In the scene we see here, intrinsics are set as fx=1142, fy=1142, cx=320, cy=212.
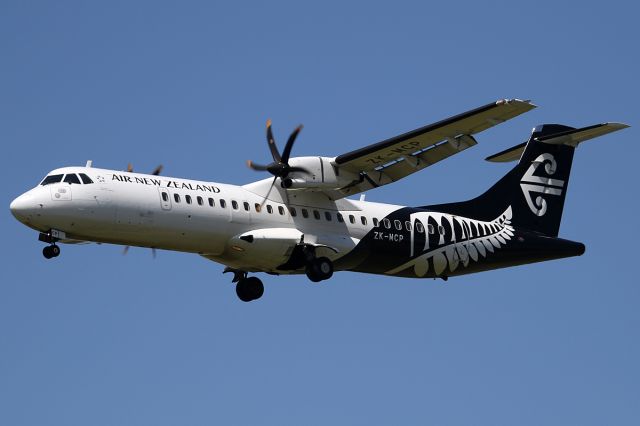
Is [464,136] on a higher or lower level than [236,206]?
higher

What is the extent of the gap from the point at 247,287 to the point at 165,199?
3.80 m

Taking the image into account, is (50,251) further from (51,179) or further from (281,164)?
(281,164)

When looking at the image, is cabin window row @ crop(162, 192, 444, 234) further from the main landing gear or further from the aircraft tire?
the aircraft tire

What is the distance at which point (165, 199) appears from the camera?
23.0 meters

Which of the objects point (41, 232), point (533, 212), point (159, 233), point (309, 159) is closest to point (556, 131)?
point (533, 212)

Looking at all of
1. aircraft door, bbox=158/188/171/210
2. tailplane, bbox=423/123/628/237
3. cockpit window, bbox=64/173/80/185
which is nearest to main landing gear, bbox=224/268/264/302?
aircraft door, bbox=158/188/171/210

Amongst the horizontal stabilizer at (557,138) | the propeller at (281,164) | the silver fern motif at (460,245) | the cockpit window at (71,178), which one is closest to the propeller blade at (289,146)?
the propeller at (281,164)

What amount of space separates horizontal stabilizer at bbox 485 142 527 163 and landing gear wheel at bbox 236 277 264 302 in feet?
22.2

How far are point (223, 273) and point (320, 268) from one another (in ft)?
8.43

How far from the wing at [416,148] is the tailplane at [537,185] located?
2.76 meters

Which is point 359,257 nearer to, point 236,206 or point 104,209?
point 236,206

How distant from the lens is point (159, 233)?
22.8 m

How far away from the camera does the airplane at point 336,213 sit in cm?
2234

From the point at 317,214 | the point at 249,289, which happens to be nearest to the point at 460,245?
the point at 317,214
